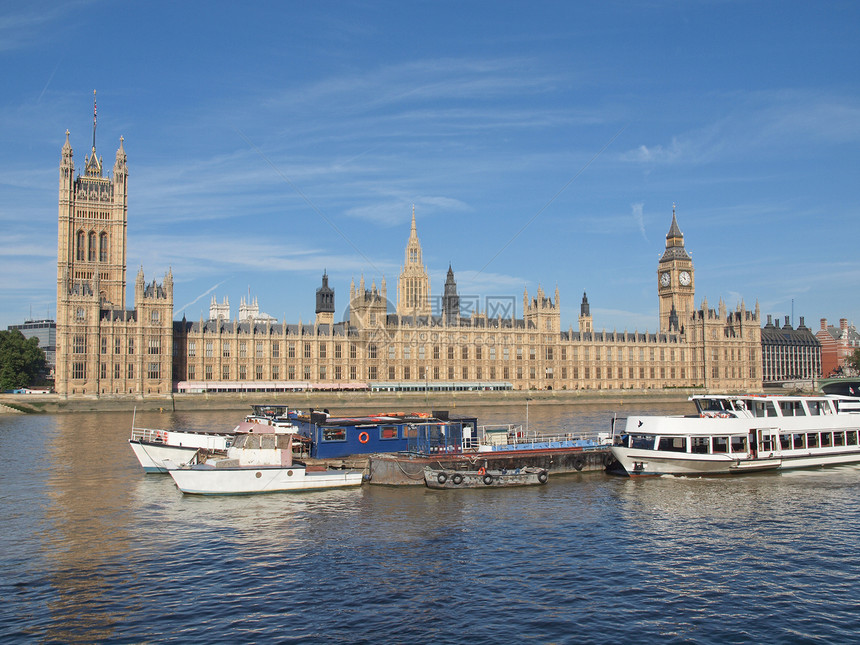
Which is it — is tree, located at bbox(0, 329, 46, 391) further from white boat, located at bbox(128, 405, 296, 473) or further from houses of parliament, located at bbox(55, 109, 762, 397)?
white boat, located at bbox(128, 405, 296, 473)

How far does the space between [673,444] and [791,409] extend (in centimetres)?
1237

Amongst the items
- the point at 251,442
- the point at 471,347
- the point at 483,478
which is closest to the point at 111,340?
the point at 471,347

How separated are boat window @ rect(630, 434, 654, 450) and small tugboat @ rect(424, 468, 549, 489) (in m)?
7.71

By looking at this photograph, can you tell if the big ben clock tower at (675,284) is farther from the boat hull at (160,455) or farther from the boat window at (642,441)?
the boat hull at (160,455)

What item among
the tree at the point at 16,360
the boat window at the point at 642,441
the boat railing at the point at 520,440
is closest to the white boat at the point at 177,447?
the boat railing at the point at 520,440

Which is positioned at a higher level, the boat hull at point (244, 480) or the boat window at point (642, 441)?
Result: the boat window at point (642, 441)

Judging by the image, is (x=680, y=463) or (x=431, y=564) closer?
(x=431, y=564)

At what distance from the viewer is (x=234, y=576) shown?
2897 centimetres

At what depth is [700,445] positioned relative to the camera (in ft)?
171

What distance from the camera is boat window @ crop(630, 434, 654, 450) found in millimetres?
51969

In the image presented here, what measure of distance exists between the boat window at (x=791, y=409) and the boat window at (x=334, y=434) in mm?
32663

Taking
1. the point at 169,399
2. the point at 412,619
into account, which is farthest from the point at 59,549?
the point at 169,399

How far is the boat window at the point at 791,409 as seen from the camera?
57406mm

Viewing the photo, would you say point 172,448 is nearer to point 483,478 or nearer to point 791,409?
point 483,478
